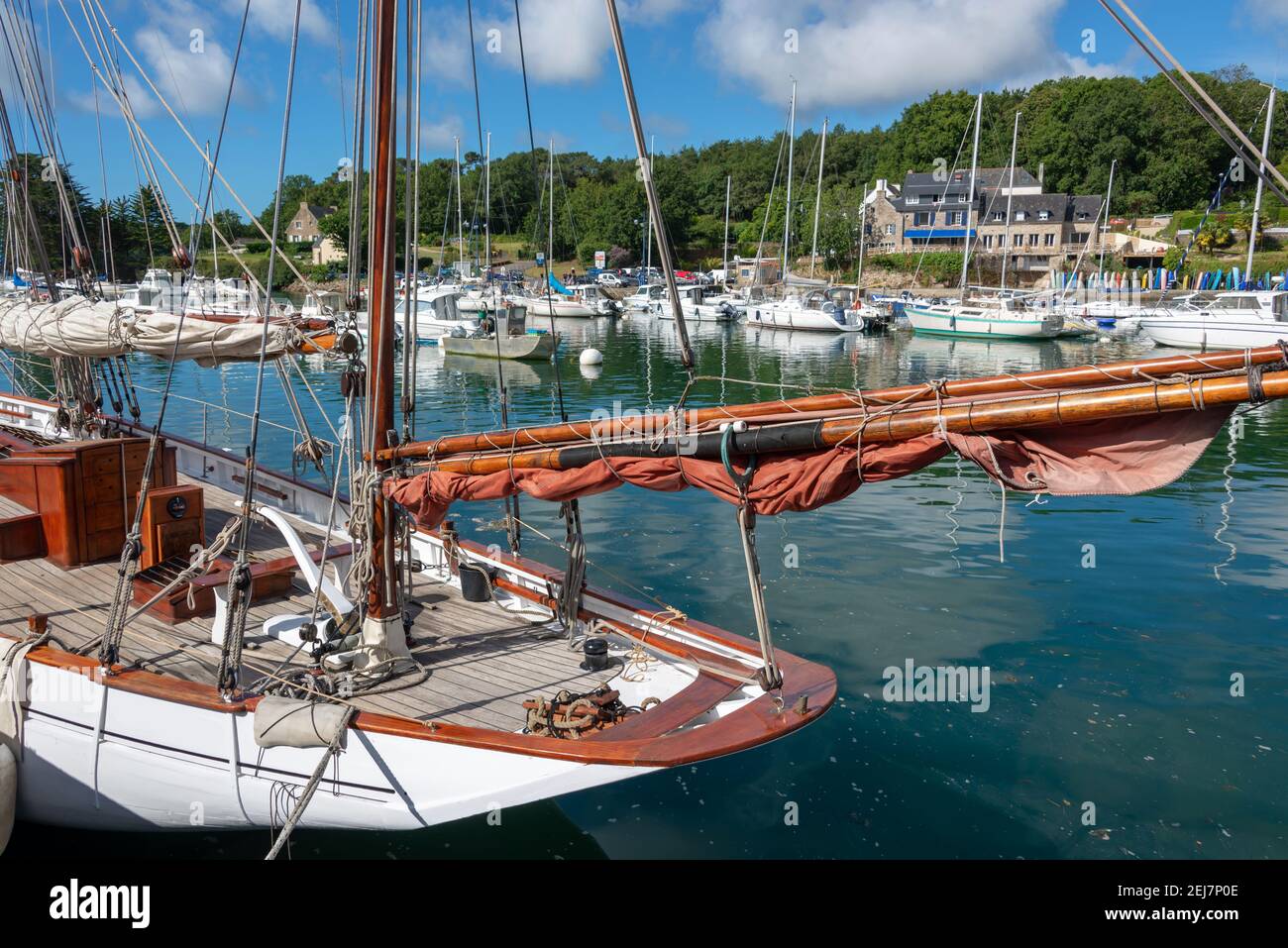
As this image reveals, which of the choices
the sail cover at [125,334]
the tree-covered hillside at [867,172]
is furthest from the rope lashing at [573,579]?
the tree-covered hillside at [867,172]

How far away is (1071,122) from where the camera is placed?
90188 mm

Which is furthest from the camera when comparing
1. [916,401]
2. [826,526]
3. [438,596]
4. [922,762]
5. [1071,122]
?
[1071,122]

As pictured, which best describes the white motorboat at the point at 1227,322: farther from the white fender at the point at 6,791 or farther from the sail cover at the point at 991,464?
the white fender at the point at 6,791

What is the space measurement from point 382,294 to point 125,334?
500 centimetres

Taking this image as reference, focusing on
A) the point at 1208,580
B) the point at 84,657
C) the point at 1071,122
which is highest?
the point at 1071,122

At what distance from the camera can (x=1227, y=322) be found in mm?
42969

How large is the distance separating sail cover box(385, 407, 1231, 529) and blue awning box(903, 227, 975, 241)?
84.0 meters

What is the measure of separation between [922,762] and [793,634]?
2.89 metres

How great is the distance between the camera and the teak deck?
7.39m

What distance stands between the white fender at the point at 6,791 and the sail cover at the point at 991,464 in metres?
5.00

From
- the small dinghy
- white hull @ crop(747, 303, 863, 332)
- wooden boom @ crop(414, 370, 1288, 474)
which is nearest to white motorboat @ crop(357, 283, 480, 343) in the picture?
the small dinghy

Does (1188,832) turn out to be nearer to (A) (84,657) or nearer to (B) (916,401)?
(B) (916,401)

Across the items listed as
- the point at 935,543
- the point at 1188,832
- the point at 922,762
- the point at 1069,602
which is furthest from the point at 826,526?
the point at 1188,832
